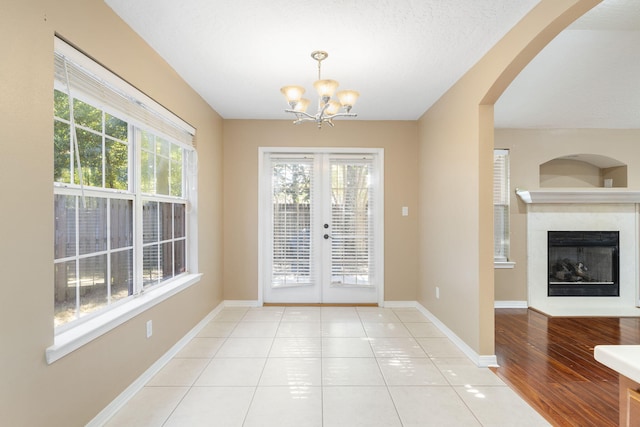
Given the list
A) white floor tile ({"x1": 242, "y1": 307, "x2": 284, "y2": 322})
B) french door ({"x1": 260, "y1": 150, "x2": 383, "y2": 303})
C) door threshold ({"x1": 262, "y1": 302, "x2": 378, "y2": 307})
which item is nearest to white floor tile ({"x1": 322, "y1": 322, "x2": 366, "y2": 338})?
white floor tile ({"x1": 242, "y1": 307, "x2": 284, "y2": 322})

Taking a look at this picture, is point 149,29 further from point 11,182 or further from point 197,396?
point 197,396

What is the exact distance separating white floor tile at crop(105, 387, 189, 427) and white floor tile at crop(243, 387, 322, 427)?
1.70ft

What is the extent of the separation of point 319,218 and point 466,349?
2.31 m

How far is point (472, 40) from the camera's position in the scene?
238 cm

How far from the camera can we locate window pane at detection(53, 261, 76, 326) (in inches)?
70.2

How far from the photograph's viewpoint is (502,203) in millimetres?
4465

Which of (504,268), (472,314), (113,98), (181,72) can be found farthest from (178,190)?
(504,268)

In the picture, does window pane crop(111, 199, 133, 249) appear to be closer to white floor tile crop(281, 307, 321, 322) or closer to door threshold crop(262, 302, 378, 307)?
white floor tile crop(281, 307, 321, 322)

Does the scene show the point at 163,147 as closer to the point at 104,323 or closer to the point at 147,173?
the point at 147,173

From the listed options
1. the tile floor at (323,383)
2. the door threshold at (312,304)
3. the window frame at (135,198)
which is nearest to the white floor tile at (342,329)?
the tile floor at (323,383)

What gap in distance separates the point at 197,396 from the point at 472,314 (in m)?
2.24

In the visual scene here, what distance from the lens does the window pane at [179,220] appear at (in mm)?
3170

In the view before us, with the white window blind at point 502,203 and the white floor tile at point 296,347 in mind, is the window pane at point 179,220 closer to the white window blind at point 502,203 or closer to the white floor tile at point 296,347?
the white floor tile at point 296,347

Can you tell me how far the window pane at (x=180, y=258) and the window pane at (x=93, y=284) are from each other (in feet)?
3.32
